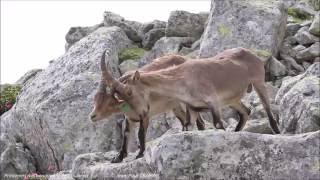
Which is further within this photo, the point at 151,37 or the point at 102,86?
the point at 151,37

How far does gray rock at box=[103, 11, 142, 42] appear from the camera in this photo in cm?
2242

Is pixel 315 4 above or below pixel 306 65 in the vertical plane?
above

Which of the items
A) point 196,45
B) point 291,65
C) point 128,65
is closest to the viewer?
point 291,65

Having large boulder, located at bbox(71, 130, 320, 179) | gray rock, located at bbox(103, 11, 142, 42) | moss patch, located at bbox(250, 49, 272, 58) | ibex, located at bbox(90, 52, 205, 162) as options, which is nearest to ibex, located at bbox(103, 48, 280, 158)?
ibex, located at bbox(90, 52, 205, 162)

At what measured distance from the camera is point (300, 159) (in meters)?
8.03

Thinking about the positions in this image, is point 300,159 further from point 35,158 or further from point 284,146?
point 35,158

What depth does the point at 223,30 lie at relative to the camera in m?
19.1

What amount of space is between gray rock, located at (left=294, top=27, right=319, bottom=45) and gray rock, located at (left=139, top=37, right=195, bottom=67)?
10.9ft

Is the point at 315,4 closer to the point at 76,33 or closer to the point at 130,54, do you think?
the point at 130,54

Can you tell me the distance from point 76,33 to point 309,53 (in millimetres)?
8890

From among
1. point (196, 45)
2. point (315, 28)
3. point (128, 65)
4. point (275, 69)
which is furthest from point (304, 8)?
point (128, 65)

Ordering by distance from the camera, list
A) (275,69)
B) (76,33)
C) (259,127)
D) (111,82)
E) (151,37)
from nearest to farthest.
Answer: (111,82)
(259,127)
(275,69)
(151,37)
(76,33)

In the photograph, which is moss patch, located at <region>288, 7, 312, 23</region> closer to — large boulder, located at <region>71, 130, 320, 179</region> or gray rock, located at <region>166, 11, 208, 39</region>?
gray rock, located at <region>166, 11, 208, 39</region>

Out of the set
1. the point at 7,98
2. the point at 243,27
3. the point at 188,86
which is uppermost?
the point at 188,86
